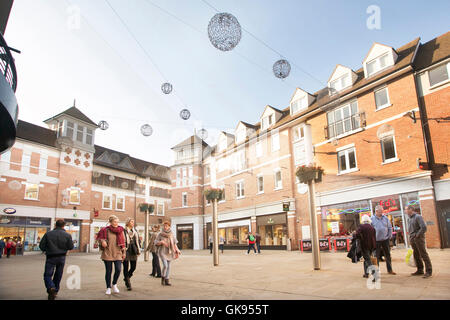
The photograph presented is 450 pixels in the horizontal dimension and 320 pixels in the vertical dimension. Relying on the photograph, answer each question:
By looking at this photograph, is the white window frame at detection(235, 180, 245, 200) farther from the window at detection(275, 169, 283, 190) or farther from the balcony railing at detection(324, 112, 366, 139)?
the balcony railing at detection(324, 112, 366, 139)

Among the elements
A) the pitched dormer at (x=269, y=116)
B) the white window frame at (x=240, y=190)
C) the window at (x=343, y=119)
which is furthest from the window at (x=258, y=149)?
the window at (x=343, y=119)

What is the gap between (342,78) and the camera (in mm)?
22375

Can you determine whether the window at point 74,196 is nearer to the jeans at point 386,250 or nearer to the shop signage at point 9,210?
the shop signage at point 9,210

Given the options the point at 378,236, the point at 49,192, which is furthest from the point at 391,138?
the point at 49,192

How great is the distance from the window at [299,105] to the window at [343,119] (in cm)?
325

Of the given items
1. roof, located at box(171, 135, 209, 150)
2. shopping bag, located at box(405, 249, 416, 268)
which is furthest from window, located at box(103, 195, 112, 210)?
shopping bag, located at box(405, 249, 416, 268)

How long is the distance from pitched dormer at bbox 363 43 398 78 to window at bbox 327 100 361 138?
89.7 inches

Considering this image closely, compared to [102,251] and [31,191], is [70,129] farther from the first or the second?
[102,251]

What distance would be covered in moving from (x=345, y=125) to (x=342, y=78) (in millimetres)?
3652

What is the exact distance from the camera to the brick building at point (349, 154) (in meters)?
16.9

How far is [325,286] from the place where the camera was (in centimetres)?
705

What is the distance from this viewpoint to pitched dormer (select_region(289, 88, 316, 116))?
2530cm

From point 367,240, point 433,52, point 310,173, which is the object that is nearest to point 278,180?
point 433,52

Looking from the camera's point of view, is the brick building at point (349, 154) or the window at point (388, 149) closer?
the brick building at point (349, 154)
